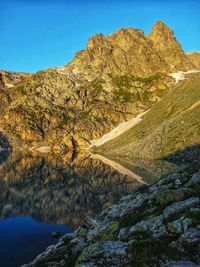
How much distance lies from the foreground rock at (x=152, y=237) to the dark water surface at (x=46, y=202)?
22417 mm

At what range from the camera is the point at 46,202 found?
299 feet

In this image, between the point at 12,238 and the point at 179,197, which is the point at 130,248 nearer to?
the point at 179,197

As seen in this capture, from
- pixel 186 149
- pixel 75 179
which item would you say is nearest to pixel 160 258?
pixel 75 179

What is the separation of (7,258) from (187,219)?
119ft

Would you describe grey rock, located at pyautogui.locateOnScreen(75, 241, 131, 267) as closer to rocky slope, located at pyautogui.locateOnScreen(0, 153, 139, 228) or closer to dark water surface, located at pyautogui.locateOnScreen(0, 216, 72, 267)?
dark water surface, located at pyautogui.locateOnScreen(0, 216, 72, 267)

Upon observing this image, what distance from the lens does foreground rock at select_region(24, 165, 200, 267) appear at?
1958 cm

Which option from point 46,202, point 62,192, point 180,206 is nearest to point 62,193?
point 62,192

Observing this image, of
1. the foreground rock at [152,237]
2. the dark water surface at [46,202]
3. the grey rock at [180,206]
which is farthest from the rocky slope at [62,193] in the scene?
the grey rock at [180,206]

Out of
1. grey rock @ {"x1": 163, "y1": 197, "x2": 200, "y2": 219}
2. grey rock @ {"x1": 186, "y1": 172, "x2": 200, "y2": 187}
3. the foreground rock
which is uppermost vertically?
grey rock @ {"x1": 186, "y1": 172, "x2": 200, "y2": 187}

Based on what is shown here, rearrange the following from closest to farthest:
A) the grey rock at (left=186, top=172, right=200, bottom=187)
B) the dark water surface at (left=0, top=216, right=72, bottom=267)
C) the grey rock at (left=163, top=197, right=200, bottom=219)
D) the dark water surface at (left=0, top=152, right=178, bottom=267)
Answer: the grey rock at (left=163, top=197, right=200, bottom=219) → the grey rock at (left=186, top=172, right=200, bottom=187) → the dark water surface at (left=0, top=216, right=72, bottom=267) → the dark water surface at (left=0, top=152, right=178, bottom=267)

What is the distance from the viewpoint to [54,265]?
92.2 ft

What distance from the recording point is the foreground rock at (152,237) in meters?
19.6

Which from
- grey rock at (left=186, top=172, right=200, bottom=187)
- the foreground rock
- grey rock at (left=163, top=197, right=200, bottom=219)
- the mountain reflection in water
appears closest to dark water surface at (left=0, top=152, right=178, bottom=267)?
the mountain reflection in water

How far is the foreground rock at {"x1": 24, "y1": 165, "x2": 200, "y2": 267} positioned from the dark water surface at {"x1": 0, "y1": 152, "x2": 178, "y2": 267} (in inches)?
883
